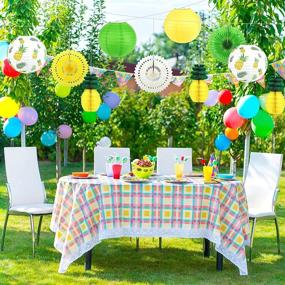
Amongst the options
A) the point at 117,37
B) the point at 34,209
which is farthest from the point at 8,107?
the point at 34,209

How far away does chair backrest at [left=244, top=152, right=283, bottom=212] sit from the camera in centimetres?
521

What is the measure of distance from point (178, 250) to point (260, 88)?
2300 mm

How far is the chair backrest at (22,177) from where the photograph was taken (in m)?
5.28

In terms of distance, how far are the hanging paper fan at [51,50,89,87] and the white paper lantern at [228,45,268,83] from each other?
165 cm

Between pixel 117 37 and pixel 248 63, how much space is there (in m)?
1.33

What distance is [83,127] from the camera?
32.2 ft

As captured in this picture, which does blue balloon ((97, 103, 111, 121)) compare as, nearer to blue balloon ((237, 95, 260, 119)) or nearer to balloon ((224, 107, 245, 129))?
balloon ((224, 107, 245, 129))

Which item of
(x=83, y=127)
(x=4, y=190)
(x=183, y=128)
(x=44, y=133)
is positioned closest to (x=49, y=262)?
(x=44, y=133)

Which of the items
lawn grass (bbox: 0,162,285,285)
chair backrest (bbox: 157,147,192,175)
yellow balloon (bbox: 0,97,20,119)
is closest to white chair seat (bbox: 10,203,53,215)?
lawn grass (bbox: 0,162,285,285)

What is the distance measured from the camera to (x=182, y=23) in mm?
5516

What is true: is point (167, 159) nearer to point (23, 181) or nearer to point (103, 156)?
point (103, 156)

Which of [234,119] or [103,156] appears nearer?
[103,156]

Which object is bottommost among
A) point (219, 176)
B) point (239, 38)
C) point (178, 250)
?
point (178, 250)

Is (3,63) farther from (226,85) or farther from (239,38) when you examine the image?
(226,85)
